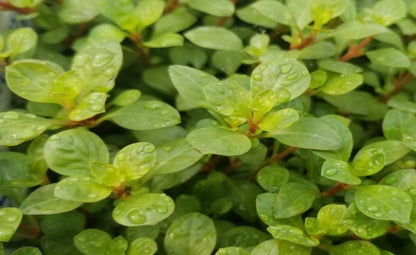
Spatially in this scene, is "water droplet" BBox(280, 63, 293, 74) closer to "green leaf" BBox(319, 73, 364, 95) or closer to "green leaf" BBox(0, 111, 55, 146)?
"green leaf" BBox(319, 73, 364, 95)

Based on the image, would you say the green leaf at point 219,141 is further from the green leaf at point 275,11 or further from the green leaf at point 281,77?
the green leaf at point 275,11

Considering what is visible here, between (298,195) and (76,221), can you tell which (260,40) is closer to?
(298,195)

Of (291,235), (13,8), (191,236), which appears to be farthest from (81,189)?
(13,8)

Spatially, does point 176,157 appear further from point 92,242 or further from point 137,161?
point 92,242

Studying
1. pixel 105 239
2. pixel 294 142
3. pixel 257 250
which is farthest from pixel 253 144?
pixel 105 239

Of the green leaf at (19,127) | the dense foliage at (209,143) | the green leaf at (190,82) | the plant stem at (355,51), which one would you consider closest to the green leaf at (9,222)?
the dense foliage at (209,143)

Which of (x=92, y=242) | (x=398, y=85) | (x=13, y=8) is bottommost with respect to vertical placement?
(x=92, y=242)
